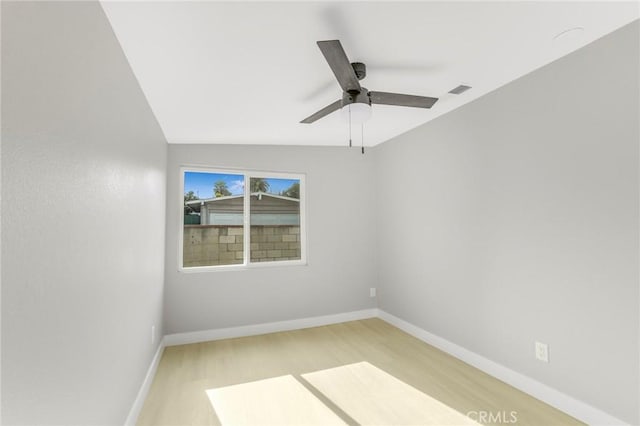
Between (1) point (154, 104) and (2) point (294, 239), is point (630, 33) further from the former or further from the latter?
(2) point (294, 239)

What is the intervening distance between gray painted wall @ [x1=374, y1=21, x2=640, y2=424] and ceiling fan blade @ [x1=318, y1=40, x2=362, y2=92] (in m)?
1.46

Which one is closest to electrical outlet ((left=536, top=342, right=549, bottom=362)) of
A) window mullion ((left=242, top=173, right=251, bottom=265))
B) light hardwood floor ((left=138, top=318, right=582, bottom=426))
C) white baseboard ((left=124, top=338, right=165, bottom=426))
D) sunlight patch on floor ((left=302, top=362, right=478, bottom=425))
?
light hardwood floor ((left=138, top=318, right=582, bottom=426))

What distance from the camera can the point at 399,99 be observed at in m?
2.22

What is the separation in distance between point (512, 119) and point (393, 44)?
1317 millimetres

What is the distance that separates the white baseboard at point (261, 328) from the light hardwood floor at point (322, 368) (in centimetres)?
9

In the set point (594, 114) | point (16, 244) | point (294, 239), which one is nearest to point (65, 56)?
point (16, 244)

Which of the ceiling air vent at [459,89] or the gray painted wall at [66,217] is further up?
the ceiling air vent at [459,89]

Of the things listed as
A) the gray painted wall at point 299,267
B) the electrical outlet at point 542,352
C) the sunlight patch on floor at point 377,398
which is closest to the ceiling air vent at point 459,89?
the gray painted wall at point 299,267

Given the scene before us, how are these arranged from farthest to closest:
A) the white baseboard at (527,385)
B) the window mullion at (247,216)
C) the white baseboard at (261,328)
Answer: the window mullion at (247,216) < the white baseboard at (261,328) < the white baseboard at (527,385)

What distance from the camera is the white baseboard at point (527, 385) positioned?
6.42 feet

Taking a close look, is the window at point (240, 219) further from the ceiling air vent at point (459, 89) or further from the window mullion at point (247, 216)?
the ceiling air vent at point (459, 89)

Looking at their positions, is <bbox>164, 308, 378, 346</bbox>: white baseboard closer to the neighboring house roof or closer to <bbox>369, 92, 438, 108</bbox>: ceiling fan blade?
the neighboring house roof

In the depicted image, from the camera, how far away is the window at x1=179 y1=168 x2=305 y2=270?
145 inches

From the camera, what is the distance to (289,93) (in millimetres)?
2426
